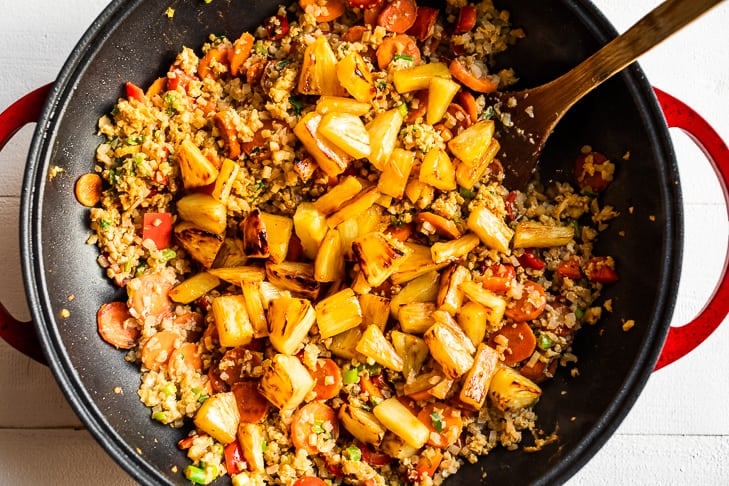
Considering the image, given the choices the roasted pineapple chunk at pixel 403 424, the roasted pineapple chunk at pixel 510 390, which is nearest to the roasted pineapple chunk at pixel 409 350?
the roasted pineapple chunk at pixel 403 424

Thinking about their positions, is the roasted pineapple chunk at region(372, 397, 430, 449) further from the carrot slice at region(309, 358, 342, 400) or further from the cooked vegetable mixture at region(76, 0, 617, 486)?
the carrot slice at region(309, 358, 342, 400)

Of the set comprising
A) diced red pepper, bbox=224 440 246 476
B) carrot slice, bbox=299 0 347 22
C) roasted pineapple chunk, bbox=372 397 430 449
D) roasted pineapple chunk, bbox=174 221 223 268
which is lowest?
diced red pepper, bbox=224 440 246 476

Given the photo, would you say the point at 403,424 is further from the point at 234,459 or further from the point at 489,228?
the point at 489,228

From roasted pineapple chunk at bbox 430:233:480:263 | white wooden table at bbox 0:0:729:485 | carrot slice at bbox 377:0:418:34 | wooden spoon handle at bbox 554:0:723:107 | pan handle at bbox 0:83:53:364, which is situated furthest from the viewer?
white wooden table at bbox 0:0:729:485

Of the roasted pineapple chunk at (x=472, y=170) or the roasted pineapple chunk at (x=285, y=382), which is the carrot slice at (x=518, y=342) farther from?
the roasted pineapple chunk at (x=285, y=382)

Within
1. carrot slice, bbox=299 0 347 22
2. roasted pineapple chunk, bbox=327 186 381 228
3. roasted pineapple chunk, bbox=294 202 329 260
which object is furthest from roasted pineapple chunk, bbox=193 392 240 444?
carrot slice, bbox=299 0 347 22
